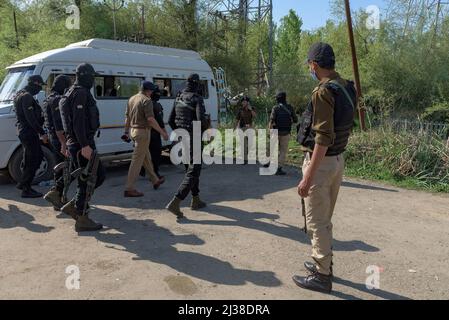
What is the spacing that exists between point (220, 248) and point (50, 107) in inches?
123

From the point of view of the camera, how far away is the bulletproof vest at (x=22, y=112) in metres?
6.43

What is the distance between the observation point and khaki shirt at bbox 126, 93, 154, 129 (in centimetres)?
659

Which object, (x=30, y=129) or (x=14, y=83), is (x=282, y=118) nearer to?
(x=30, y=129)

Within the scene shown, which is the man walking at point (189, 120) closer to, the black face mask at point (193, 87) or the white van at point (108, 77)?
the black face mask at point (193, 87)

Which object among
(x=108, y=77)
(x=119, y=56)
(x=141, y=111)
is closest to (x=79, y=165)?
(x=141, y=111)

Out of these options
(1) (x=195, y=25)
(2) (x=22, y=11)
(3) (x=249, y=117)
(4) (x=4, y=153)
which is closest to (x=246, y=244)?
(4) (x=4, y=153)

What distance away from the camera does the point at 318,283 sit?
3639 mm

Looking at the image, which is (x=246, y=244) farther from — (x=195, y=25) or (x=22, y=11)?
(x=22, y=11)

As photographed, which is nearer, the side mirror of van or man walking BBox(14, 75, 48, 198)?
man walking BBox(14, 75, 48, 198)

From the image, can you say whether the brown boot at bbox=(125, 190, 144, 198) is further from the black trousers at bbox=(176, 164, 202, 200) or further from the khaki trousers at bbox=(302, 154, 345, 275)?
the khaki trousers at bbox=(302, 154, 345, 275)

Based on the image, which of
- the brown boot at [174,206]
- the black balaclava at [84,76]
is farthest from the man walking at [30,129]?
the brown boot at [174,206]

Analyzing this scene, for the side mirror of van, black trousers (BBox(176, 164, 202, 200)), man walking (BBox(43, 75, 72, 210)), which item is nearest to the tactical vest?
black trousers (BBox(176, 164, 202, 200))

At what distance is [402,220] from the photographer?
581cm

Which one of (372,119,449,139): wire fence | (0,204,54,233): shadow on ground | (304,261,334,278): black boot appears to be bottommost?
(0,204,54,233): shadow on ground
